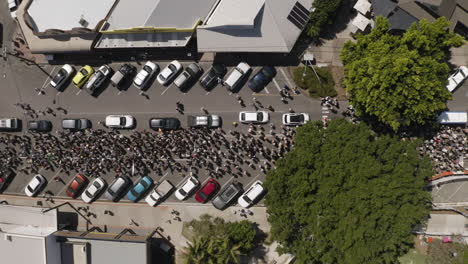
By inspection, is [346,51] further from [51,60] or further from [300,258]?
[51,60]

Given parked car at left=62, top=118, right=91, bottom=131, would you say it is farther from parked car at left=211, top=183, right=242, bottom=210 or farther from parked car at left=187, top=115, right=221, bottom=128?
parked car at left=211, top=183, right=242, bottom=210

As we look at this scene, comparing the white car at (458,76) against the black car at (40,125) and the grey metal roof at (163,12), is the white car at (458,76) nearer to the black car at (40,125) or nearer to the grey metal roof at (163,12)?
the grey metal roof at (163,12)

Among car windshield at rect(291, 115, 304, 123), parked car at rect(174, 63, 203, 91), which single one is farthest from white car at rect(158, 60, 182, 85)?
car windshield at rect(291, 115, 304, 123)

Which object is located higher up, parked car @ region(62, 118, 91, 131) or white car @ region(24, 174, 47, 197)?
parked car @ region(62, 118, 91, 131)

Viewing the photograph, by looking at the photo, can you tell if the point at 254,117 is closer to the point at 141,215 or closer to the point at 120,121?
the point at 120,121

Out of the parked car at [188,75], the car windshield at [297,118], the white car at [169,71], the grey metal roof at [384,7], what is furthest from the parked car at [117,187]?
the grey metal roof at [384,7]

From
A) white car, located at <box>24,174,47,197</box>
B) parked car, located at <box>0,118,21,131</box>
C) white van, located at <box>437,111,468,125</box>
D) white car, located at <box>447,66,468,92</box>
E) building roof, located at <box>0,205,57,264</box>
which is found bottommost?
building roof, located at <box>0,205,57,264</box>

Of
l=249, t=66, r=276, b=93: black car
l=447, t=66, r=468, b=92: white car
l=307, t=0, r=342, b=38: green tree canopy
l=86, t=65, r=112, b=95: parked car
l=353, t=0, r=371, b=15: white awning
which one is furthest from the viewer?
l=86, t=65, r=112, b=95: parked car

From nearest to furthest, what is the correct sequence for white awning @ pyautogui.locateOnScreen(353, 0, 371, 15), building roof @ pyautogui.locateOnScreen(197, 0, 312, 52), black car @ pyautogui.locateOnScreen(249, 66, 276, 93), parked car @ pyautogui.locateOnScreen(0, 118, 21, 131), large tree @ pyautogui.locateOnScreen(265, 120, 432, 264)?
large tree @ pyautogui.locateOnScreen(265, 120, 432, 264), building roof @ pyautogui.locateOnScreen(197, 0, 312, 52), white awning @ pyautogui.locateOnScreen(353, 0, 371, 15), black car @ pyautogui.locateOnScreen(249, 66, 276, 93), parked car @ pyautogui.locateOnScreen(0, 118, 21, 131)
